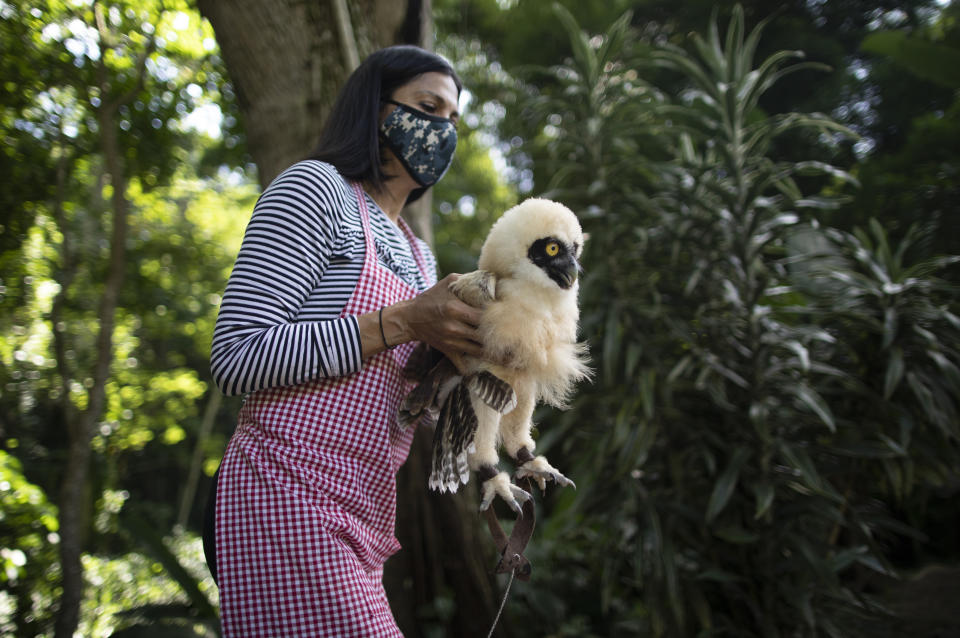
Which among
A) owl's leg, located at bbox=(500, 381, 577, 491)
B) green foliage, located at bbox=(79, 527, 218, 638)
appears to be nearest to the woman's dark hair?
owl's leg, located at bbox=(500, 381, 577, 491)

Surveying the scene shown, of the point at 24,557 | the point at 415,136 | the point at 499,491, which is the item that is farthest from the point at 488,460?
the point at 24,557

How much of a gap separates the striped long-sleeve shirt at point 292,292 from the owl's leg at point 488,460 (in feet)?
0.86

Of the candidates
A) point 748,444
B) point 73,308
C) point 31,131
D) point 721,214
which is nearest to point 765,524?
point 748,444

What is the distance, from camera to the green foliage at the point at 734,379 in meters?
2.30

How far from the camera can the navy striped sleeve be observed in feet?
3.20

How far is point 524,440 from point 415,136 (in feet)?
2.28

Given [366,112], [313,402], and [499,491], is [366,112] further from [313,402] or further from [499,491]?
[499,491]

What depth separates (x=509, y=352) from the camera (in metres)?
1.05

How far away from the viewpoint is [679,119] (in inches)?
136

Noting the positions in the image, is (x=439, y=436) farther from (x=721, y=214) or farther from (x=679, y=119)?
(x=679, y=119)

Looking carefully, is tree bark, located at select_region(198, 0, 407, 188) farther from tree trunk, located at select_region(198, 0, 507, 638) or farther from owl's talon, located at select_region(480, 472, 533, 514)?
owl's talon, located at select_region(480, 472, 533, 514)

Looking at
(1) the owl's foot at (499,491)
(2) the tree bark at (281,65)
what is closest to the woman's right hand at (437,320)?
(1) the owl's foot at (499,491)

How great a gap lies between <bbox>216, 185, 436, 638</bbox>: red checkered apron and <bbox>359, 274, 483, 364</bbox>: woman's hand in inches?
3.7

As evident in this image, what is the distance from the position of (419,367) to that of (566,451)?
1.70 metres
